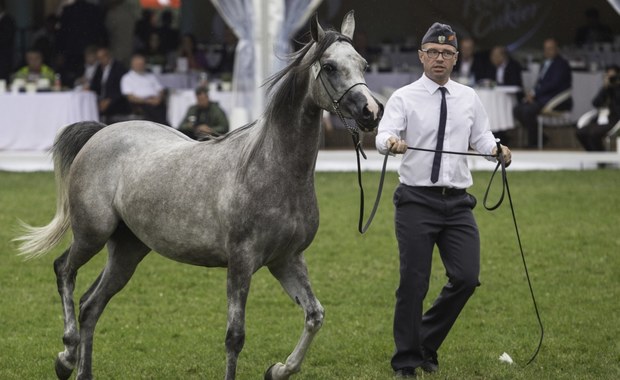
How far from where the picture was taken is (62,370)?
6.58m

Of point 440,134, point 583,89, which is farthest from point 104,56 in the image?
point 440,134

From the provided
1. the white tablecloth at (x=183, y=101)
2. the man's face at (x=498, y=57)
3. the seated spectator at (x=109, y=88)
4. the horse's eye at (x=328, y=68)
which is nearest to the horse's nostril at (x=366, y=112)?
the horse's eye at (x=328, y=68)

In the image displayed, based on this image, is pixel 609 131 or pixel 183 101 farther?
pixel 183 101

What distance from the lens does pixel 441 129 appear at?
6434mm

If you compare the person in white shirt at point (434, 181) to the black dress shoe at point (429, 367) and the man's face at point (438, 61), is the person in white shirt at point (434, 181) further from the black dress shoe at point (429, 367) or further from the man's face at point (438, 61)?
the black dress shoe at point (429, 367)

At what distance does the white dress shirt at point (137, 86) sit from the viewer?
1891cm

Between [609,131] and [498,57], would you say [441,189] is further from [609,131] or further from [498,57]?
[498,57]

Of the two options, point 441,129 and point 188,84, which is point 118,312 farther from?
point 188,84

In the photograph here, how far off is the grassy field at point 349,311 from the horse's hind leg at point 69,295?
358 millimetres

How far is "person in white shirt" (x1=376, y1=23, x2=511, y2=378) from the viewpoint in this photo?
6.42 meters

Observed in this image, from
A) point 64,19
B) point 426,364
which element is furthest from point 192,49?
point 426,364

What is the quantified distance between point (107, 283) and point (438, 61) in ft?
7.30

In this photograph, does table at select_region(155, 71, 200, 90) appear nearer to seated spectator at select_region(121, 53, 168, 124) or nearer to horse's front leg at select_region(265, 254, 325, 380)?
seated spectator at select_region(121, 53, 168, 124)

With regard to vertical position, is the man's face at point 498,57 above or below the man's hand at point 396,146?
below
